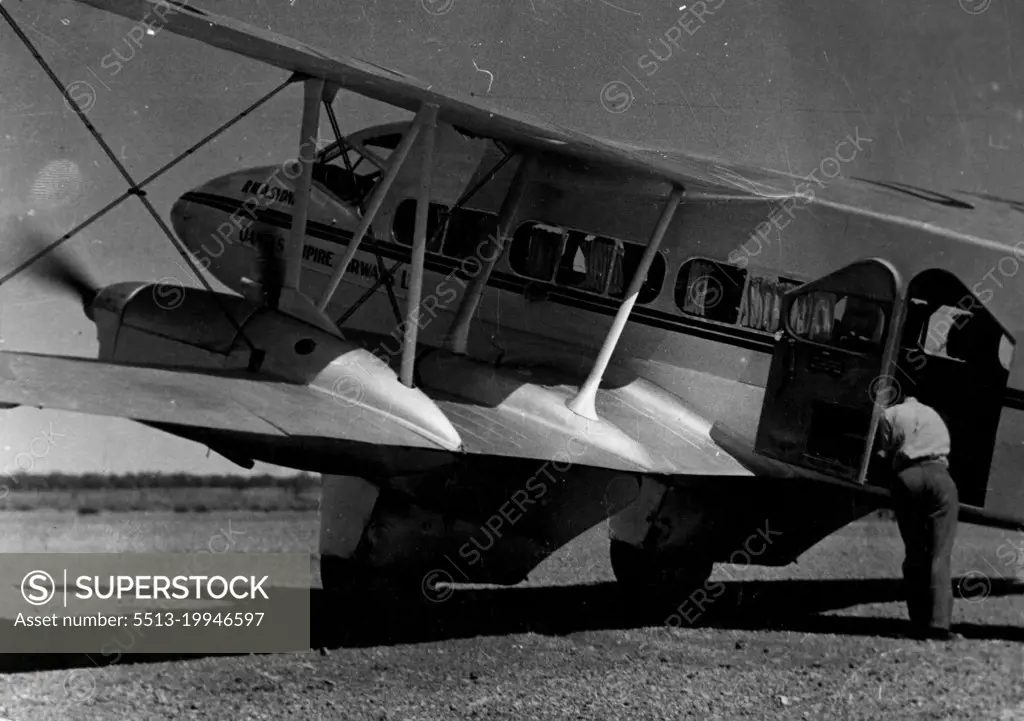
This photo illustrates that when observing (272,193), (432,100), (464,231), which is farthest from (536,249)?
(272,193)

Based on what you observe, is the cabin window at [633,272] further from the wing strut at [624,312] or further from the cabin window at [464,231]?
the cabin window at [464,231]

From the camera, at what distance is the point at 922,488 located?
26.1ft

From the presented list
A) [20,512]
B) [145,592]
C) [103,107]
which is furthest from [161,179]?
[145,592]

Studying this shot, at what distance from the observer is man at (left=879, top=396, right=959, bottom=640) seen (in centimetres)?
794

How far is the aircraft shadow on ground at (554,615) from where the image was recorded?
7.45 meters

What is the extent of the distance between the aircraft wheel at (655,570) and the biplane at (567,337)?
0.02 m

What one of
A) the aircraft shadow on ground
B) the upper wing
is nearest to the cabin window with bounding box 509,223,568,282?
the upper wing

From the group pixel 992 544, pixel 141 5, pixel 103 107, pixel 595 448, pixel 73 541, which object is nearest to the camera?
pixel 141 5

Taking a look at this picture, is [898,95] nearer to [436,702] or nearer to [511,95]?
[511,95]

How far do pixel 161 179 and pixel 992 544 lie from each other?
10810 mm

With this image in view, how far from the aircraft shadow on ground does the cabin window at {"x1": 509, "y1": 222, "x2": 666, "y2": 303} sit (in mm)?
2461

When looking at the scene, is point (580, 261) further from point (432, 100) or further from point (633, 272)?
point (432, 100)

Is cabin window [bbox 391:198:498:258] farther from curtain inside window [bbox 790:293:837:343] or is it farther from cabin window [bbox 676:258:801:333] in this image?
curtain inside window [bbox 790:293:837:343]

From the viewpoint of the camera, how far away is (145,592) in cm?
849
